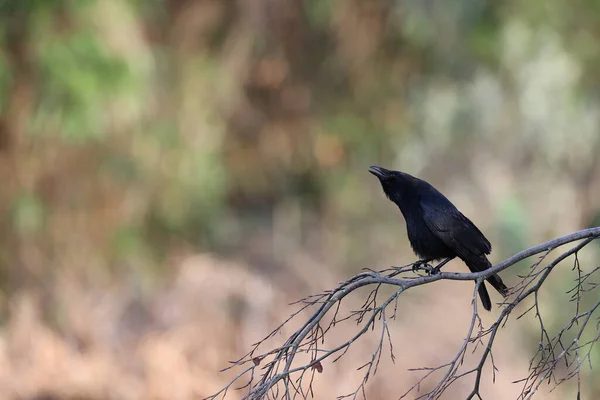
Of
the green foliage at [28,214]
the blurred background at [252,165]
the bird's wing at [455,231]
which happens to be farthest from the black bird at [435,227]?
the green foliage at [28,214]

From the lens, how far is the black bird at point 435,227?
448cm

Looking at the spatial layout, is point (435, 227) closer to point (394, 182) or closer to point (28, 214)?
point (394, 182)

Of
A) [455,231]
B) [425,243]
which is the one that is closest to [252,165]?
[425,243]

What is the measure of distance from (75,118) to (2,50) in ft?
3.69

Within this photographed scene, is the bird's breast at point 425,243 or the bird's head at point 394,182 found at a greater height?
the bird's head at point 394,182

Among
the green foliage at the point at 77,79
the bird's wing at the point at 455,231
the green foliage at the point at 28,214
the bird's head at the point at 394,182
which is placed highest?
the green foliage at the point at 77,79

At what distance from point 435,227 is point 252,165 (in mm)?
8910

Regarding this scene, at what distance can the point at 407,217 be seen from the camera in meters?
4.77

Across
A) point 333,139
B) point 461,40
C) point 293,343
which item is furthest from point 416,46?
point 293,343

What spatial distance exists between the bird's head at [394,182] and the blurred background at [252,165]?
5.16 metres

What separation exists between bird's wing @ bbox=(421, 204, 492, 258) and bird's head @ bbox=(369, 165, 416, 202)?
154mm

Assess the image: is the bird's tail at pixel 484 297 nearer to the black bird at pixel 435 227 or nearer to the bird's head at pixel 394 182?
the black bird at pixel 435 227

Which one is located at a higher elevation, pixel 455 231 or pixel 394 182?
pixel 394 182

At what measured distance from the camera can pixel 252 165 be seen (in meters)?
13.4
